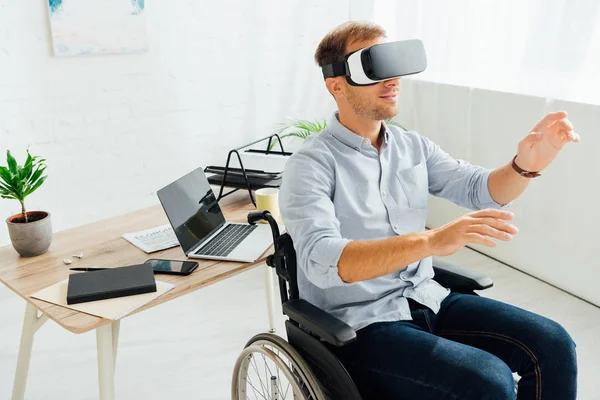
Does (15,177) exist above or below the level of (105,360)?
above

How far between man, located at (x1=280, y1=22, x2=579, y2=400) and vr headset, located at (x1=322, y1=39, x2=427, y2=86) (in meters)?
0.04

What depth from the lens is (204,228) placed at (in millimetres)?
1988

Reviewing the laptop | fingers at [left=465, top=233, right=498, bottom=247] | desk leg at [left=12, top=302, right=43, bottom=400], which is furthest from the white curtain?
desk leg at [left=12, top=302, right=43, bottom=400]

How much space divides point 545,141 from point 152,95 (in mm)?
2082

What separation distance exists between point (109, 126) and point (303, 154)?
1720mm

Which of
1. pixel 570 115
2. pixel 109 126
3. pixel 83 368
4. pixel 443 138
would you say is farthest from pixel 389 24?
pixel 83 368

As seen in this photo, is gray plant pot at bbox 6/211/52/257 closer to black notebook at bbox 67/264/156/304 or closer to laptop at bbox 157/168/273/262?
black notebook at bbox 67/264/156/304

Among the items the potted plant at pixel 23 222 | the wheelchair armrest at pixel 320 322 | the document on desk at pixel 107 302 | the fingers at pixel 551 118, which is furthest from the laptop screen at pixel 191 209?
the fingers at pixel 551 118

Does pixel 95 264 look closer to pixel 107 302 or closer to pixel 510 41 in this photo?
pixel 107 302

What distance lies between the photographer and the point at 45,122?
9.45 feet

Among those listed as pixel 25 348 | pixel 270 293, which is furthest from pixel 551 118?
pixel 25 348

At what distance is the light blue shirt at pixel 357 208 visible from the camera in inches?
58.4

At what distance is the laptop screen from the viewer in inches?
73.4

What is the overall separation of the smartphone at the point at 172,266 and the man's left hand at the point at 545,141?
908 millimetres
